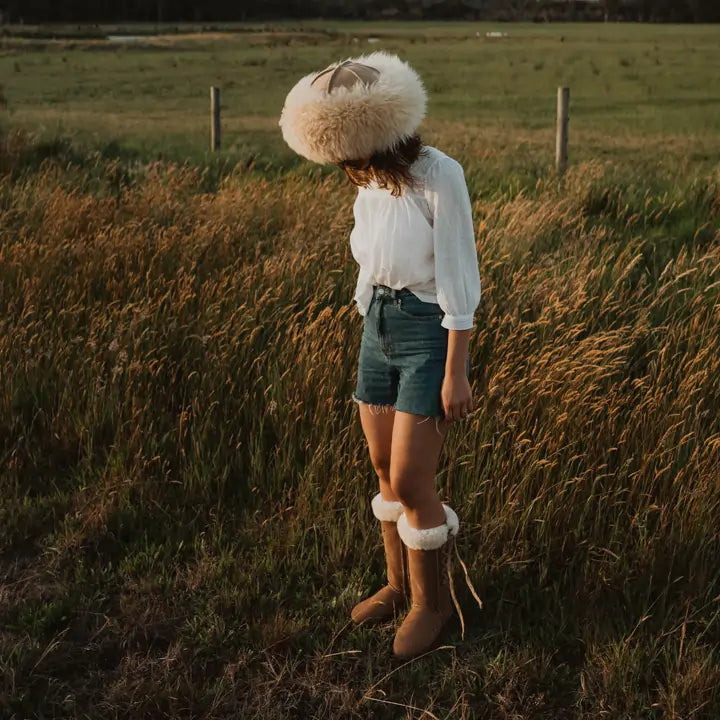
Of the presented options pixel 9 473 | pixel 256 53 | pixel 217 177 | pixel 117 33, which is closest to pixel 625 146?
pixel 217 177

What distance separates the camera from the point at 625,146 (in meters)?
15.8

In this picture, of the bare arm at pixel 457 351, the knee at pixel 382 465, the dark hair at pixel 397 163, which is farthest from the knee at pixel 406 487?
the dark hair at pixel 397 163

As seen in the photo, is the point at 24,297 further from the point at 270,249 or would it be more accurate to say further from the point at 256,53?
the point at 256,53

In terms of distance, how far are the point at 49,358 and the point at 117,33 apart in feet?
216

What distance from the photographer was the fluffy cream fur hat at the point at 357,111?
7.00 feet

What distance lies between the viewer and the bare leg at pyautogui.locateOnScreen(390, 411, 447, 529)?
7.63 ft

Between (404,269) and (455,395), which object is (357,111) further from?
(455,395)

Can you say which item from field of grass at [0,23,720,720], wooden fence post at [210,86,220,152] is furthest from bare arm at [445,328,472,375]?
wooden fence post at [210,86,220,152]

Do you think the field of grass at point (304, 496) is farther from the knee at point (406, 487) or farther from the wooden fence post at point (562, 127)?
the wooden fence post at point (562, 127)

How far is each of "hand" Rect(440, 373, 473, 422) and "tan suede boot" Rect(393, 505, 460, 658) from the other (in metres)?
0.42

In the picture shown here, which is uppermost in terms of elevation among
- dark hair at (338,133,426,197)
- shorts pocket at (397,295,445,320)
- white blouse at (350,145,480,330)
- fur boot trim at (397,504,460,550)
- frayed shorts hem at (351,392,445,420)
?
dark hair at (338,133,426,197)

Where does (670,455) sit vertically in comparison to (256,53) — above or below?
→ below

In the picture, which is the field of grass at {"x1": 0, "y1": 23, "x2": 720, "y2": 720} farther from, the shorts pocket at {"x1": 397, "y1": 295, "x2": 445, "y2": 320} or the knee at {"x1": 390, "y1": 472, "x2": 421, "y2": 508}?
the shorts pocket at {"x1": 397, "y1": 295, "x2": 445, "y2": 320}

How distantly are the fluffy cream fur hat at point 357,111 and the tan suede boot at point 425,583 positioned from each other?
1076 mm
